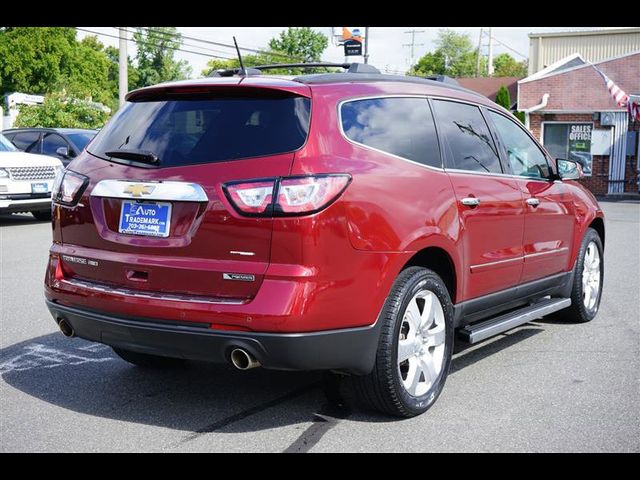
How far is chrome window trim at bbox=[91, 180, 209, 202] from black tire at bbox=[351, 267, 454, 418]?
1.09 meters

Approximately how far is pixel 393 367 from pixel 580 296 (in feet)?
10.1

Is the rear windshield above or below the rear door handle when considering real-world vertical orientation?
above

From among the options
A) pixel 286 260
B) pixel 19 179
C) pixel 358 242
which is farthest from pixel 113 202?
pixel 19 179

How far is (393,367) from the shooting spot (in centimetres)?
411

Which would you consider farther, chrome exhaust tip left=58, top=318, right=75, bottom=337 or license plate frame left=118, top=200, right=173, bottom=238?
chrome exhaust tip left=58, top=318, right=75, bottom=337

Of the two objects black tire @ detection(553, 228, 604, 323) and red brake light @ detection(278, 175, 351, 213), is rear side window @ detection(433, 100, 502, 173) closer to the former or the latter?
red brake light @ detection(278, 175, 351, 213)

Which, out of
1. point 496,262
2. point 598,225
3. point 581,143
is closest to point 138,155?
point 496,262

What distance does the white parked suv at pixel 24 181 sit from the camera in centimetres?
1377

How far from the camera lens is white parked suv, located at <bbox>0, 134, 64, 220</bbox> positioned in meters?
13.8

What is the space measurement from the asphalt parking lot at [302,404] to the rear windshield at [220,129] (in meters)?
1.37

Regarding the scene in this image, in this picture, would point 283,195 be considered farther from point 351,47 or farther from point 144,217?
point 351,47

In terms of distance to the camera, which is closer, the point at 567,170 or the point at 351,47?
the point at 567,170

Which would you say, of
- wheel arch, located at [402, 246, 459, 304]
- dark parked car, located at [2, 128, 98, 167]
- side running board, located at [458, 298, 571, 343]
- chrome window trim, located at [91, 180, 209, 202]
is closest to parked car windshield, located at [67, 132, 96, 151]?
dark parked car, located at [2, 128, 98, 167]
